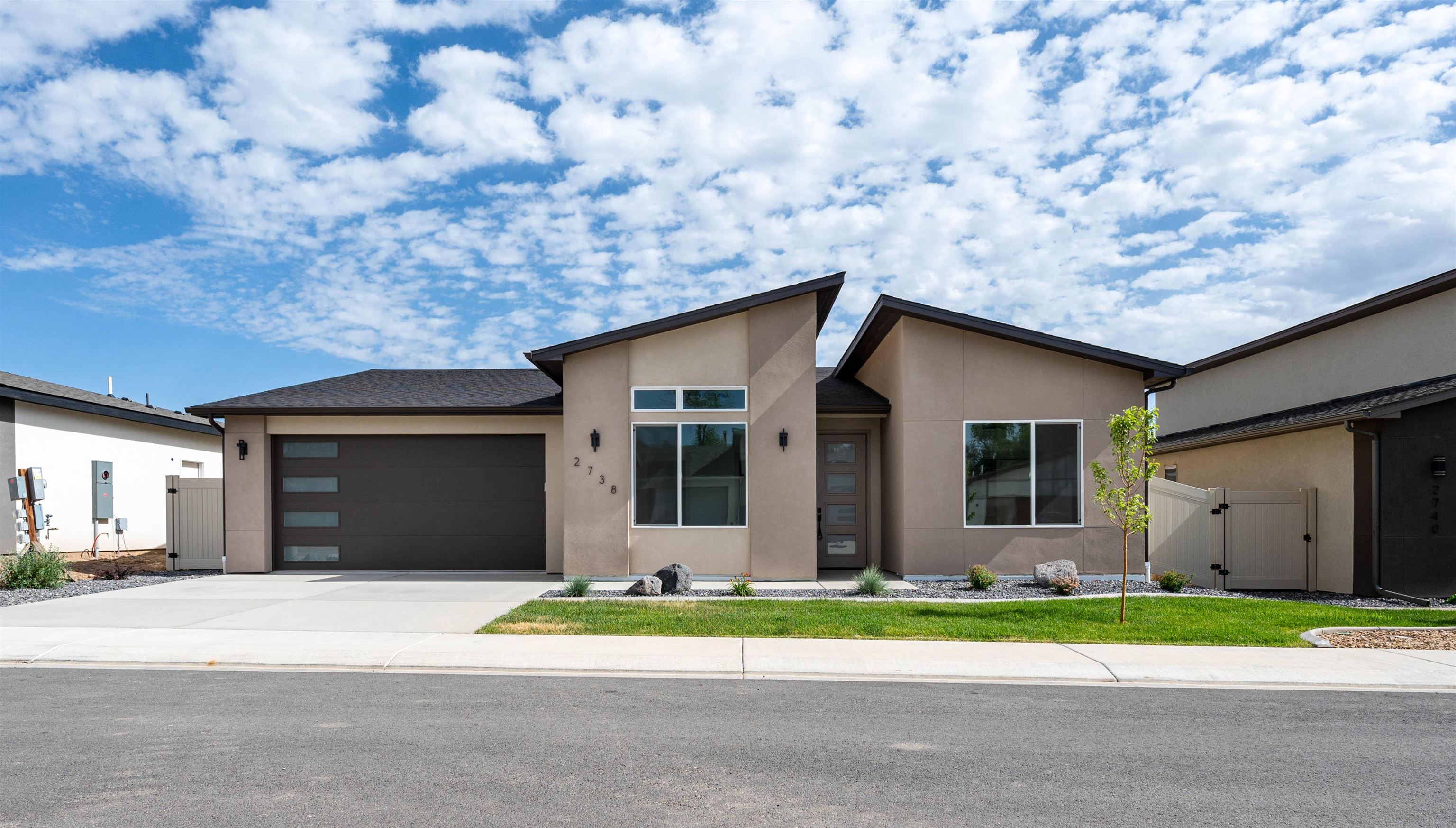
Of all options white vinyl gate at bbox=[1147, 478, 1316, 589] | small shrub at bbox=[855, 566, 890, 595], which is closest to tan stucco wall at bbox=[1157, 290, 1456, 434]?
white vinyl gate at bbox=[1147, 478, 1316, 589]

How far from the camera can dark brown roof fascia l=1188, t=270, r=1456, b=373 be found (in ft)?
49.8

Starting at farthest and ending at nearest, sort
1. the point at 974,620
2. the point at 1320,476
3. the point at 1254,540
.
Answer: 1. the point at 1254,540
2. the point at 1320,476
3. the point at 974,620


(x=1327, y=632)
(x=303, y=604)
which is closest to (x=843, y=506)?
(x=1327, y=632)

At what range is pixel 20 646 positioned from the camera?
880cm

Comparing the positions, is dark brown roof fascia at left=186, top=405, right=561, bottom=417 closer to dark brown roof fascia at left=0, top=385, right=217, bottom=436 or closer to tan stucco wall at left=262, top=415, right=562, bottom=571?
tan stucco wall at left=262, top=415, right=562, bottom=571

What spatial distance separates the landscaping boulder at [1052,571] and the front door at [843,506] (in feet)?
10.9

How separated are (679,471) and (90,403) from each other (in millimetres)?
13810

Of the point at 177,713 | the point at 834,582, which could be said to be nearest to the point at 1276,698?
the point at 834,582

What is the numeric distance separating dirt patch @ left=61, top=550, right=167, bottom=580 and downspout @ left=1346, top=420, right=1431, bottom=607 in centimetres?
2054

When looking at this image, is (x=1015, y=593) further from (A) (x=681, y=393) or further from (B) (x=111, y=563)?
(B) (x=111, y=563)

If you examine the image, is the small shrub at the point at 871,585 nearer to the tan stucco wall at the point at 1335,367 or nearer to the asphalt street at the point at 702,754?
the asphalt street at the point at 702,754

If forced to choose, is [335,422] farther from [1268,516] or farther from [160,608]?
[1268,516]

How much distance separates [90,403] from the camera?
18500mm

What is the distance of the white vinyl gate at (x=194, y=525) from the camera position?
51.9ft
